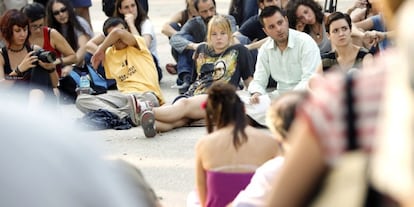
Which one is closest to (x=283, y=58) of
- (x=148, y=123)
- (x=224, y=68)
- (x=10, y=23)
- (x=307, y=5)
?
(x=224, y=68)

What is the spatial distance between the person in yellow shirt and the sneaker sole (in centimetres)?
46

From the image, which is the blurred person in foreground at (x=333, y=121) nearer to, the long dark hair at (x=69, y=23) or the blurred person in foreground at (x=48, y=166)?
the blurred person in foreground at (x=48, y=166)

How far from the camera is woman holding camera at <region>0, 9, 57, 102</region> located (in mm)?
9469

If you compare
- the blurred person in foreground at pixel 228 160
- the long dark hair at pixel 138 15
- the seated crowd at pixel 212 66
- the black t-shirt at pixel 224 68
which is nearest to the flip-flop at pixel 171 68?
the seated crowd at pixel 212 66

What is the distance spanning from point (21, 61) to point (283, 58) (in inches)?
91.3

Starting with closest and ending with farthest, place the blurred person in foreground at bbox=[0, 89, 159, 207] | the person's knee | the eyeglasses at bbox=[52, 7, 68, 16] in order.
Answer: the blurred person in foreground at bbox=[0, 89, 159, 207] < the person's knee < the eyeglasses at bbox=[52, 7, 68, 16]

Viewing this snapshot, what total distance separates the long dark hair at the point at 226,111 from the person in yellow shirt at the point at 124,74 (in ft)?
10.3

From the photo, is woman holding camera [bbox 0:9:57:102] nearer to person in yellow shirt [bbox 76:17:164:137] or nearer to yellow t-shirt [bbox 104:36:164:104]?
person in yellow shirt [bbox 76:17:164:137]

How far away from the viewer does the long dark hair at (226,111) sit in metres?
5.85

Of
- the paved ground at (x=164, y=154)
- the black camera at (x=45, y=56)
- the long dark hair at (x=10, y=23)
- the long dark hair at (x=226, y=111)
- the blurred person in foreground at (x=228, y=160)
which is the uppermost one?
the long dark hair at (x=226, y=111)

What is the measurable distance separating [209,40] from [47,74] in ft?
4.72

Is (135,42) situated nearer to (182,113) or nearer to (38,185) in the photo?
(182,113)

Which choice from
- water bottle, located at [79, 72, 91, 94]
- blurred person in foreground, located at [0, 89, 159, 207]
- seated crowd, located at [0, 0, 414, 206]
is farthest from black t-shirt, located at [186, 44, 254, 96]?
blurred person in foreground, located at [0, 89, 159, 207]

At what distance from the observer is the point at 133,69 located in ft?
32.8
